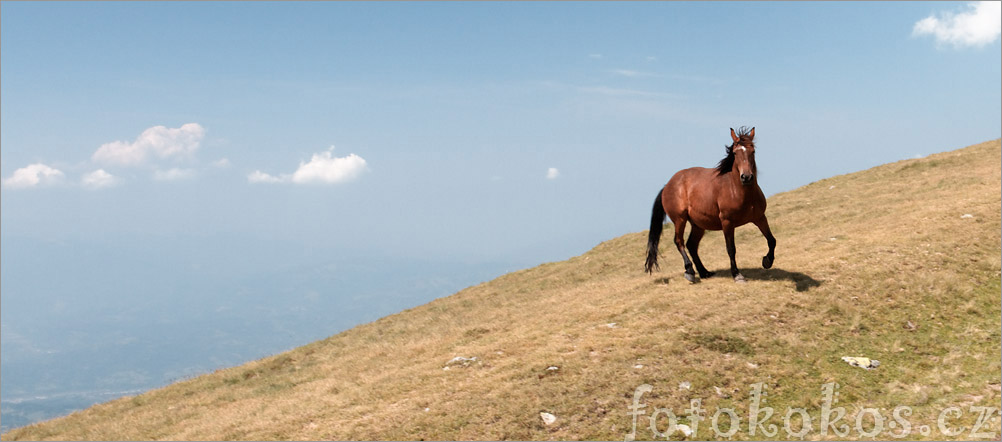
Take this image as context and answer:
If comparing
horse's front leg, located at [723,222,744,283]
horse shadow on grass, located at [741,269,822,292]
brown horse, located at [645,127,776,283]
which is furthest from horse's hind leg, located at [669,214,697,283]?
horse shadow on grass, located at [741,269,822,292]

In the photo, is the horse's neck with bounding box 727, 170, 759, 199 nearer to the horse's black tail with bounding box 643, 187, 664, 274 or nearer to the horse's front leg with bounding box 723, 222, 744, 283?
the horse's front leg with bounding box 723, 222, 744, 283

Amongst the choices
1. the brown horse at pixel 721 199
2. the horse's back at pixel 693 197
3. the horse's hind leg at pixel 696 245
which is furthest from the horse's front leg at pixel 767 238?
the horse's hind leg at pixel 696 245

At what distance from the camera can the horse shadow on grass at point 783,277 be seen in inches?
636

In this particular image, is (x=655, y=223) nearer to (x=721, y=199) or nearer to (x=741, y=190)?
(x=721, y=199)

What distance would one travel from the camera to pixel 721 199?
16234mm

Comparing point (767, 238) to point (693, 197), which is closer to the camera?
point (767, 238)

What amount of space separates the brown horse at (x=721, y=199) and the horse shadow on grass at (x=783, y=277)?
1.36ft

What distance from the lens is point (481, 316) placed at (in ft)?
81.3

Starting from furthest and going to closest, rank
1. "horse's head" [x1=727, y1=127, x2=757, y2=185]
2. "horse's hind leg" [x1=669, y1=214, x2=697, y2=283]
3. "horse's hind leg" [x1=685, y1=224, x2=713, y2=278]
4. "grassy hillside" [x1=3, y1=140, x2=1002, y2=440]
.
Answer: "horse's hind leg" [x1=685, y1=224, x2=713, y2=278], "horse's hind leg" [x1=669, y1=214, x2=697, y2=283], "horse's head" [x1=727, y1=127, x2=757, y2=185], "grassy hillside" [x1=3, y1=140, x2=1002, y2=440]

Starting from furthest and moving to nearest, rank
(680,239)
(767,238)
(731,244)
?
(680,239), (731,244), (767,238)

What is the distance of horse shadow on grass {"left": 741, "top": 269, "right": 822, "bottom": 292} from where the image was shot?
1616cm

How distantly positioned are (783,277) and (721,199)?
3.20m

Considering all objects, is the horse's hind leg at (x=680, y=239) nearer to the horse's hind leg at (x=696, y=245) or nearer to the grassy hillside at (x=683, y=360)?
the horse's hind leg at (x=696, y=245)

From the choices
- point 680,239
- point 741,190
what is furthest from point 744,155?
point 680,239
